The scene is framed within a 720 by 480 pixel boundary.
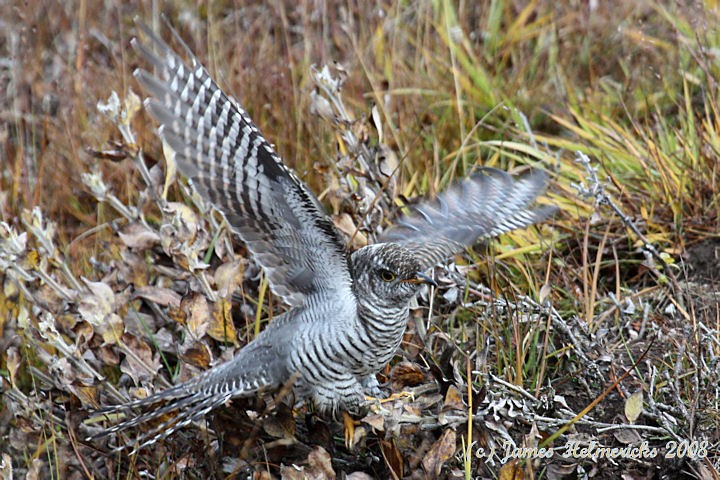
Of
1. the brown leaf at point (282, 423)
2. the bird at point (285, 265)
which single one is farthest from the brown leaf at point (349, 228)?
the brown leaf at point (282, 423)

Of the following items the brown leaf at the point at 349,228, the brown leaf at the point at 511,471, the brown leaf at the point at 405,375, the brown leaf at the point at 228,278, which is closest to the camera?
the brown leaf at the point at 511,471

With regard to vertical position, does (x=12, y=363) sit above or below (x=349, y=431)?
above

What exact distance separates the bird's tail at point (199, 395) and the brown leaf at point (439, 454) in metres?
0.61

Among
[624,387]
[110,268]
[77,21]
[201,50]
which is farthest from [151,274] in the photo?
[77,21]

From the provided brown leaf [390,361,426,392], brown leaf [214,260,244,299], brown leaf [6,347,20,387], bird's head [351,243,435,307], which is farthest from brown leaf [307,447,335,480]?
brown leaf [6,347,20,387]

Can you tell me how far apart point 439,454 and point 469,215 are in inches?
39.0

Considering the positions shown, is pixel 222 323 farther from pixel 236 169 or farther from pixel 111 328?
pixel 236 169

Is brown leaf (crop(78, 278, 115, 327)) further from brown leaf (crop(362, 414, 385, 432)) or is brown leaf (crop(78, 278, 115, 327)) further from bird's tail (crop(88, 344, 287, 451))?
brown leaf (crop(362, 414, 385, 432))

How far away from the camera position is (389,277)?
3.09 meters

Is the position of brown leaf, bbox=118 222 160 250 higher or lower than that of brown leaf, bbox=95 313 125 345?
higher

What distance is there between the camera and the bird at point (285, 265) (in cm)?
291

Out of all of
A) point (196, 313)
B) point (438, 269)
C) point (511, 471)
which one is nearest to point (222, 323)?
point (196, 313)

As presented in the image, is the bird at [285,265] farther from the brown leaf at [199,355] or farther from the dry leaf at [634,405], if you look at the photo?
the dry leaf at [634,405]

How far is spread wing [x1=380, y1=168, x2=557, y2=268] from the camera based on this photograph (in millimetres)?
3328
